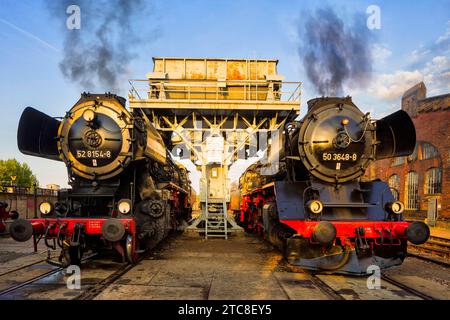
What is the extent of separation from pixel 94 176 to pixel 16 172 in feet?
205

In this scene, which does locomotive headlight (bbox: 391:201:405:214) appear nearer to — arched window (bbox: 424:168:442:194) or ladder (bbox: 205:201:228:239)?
ladder (bbox: 205:201:228:239)

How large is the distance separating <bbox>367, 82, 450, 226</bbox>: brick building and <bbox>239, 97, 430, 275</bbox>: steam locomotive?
13.6 meters

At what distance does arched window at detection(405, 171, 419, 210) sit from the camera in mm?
24645

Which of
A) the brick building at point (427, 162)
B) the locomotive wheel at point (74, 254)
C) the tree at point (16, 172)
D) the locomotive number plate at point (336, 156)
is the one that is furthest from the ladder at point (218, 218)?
the tree at point (16, 172)

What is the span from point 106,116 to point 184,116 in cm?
935

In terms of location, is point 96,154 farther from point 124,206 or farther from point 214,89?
point 214,89

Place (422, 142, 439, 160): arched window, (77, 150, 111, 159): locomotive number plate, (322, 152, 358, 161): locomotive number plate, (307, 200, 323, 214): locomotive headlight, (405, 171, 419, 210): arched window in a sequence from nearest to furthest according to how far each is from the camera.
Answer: (307, 200, 323, 214): locomotive headlight
(322, 152, 358, 161): locomotive number plate
(77, 150, 111, 159): locomotive number plate
(422, 142, 439, 160): arched window
(405, 171, 419, 210): arched window

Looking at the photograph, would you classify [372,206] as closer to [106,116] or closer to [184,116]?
[106,116]

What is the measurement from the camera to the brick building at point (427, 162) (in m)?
21.4

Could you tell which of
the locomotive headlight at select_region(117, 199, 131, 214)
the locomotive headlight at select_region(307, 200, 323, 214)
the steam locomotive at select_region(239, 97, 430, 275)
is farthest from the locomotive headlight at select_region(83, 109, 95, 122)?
the locomotive headlight at select_region(307, 200, 323, 214)

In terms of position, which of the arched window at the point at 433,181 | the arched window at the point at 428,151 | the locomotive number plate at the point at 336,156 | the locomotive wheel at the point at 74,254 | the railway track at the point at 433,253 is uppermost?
the arched window at the point at 428,151

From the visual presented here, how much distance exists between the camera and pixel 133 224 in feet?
22.5

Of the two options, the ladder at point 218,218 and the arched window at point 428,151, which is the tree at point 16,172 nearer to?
the ladder at point 218,218

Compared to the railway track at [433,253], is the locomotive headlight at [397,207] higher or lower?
higher
